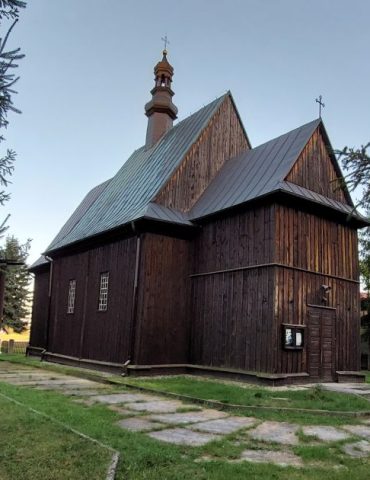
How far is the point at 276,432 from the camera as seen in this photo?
7.04m

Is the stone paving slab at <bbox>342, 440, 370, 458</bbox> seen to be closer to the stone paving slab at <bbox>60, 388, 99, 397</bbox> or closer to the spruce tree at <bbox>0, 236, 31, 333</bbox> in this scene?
the stone paving slab at <bbox>60, 388, 99, 397</bbox>

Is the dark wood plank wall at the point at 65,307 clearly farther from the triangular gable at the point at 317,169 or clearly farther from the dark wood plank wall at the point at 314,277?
the triangular gable at the point at 317,169

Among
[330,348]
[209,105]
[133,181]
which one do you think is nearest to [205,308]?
[330,348]

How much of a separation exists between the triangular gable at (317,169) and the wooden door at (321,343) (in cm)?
377

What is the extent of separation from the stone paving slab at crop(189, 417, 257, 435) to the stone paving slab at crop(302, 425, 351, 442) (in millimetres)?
910

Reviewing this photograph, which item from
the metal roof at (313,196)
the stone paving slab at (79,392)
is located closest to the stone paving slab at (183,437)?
the stone paving slab at (79,392)

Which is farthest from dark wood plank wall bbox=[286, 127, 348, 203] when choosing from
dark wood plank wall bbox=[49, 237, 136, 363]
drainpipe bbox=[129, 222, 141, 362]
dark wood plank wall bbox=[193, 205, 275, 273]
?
dark wood plank wall bbox=[49, 237, 136, 363]

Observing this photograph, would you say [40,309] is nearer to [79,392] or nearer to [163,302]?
[163,302]

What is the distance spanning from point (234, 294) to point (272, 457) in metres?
8.76

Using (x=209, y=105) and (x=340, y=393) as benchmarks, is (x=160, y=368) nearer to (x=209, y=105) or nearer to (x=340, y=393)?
(x=340, y=393)

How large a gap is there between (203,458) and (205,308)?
10006 mm

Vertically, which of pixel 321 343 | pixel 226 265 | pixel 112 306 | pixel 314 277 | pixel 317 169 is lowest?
pixel 321 343

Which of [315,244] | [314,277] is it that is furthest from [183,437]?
[315,244]

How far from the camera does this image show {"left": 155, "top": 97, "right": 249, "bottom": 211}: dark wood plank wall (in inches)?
661
